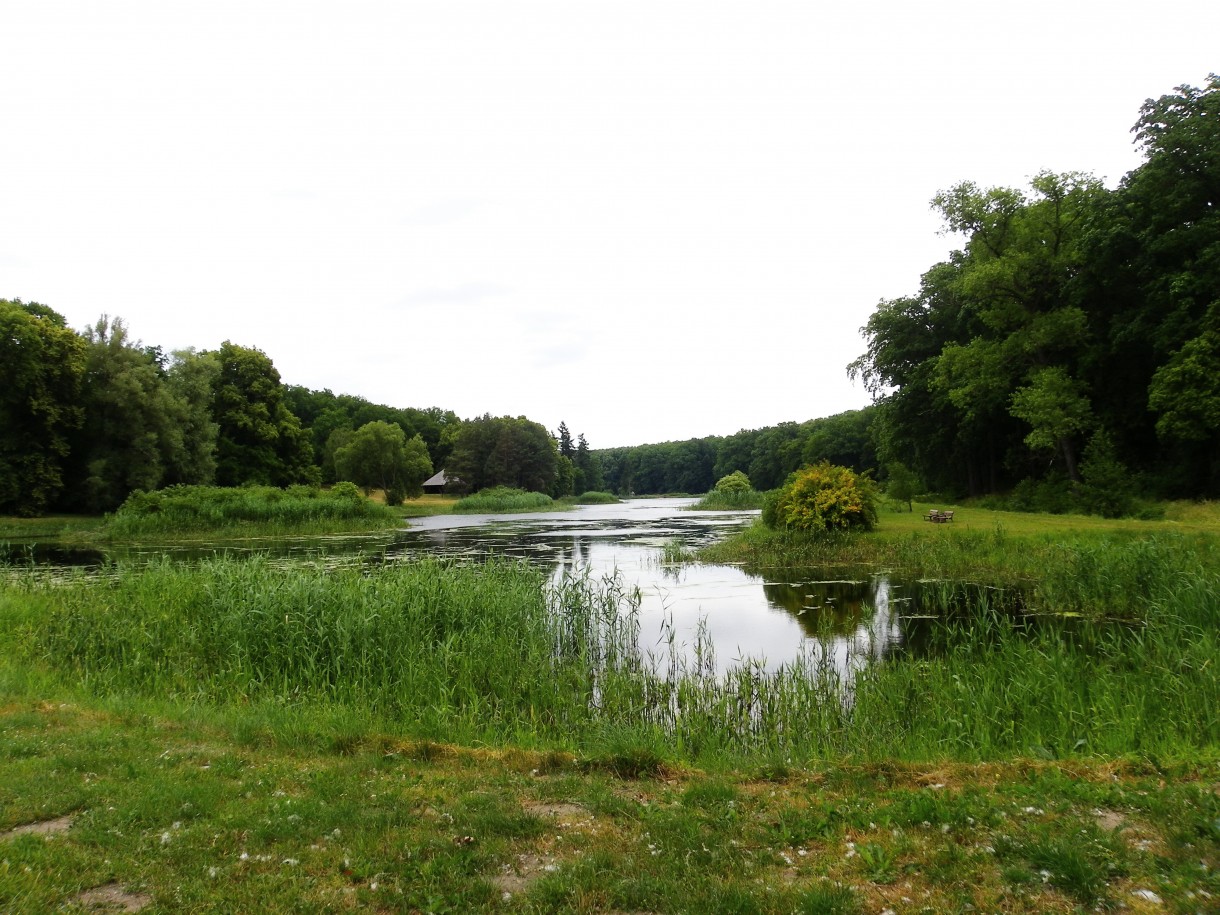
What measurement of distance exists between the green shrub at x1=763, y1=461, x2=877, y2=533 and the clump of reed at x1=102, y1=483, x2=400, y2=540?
2435 cm

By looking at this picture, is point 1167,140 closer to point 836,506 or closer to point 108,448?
point 836,506

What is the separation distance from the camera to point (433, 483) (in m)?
90.8

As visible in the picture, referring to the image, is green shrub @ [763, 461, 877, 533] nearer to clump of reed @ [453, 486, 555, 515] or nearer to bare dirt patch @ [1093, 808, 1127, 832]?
bare dirt patch @ [1093, 808, 1127, 832]

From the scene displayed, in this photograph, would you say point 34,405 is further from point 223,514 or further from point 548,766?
point 548,766

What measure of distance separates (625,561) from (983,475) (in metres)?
27.0

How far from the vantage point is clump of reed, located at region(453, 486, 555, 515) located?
70363 millimetres

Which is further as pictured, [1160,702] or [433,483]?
[433,483]

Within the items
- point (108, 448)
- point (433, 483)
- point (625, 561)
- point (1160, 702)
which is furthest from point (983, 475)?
point (433, 483)

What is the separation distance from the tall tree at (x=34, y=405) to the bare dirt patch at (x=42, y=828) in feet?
153

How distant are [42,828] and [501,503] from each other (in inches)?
2689

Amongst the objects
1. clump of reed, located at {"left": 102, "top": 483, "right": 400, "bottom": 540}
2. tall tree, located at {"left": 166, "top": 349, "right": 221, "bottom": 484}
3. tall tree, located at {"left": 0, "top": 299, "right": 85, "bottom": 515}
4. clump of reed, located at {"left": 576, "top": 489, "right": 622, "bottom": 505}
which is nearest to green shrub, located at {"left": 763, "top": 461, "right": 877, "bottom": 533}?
clump of reed, located at {"left": 102, "top": 483, "right": 400, "bottom": 540}

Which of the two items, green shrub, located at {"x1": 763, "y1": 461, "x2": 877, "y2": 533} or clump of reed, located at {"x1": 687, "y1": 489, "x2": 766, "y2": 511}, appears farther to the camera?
clump of reed, located at {"x1": 687, "y1": 489, "x2": 766, "y2": 511}

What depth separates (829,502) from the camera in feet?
77.3

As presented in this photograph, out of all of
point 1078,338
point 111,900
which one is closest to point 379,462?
point 1078,338
